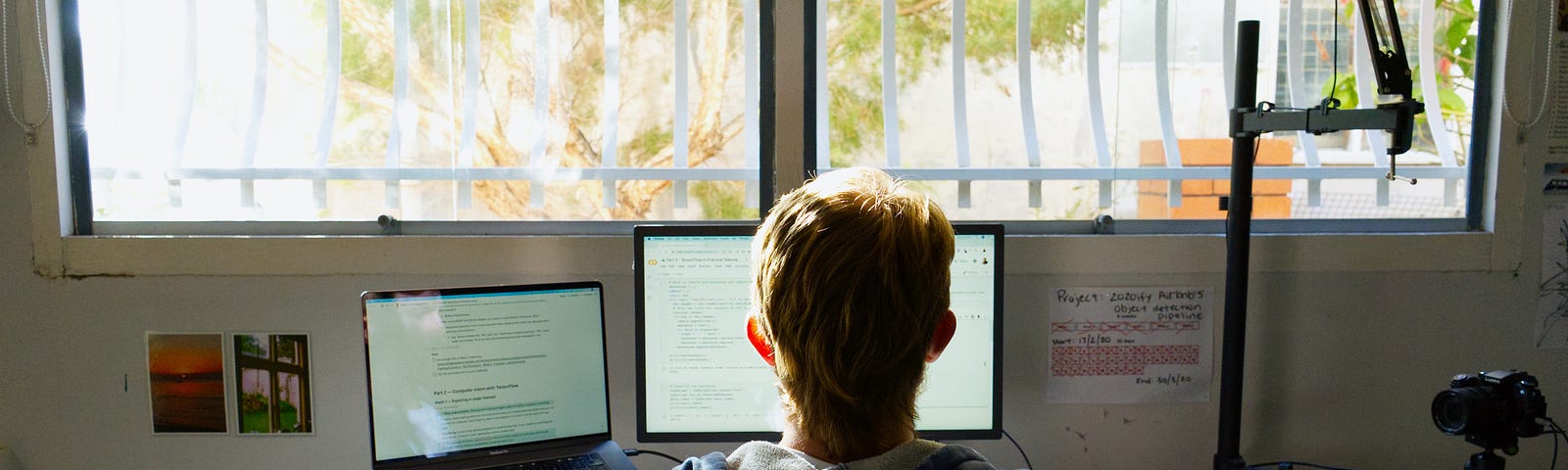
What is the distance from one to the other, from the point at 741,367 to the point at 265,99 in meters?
1.05

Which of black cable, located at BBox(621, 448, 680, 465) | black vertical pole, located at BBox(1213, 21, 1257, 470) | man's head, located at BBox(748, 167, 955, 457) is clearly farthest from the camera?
black cable, located at BBox(621, 448, 680, 465)

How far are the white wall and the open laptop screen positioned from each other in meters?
0.22

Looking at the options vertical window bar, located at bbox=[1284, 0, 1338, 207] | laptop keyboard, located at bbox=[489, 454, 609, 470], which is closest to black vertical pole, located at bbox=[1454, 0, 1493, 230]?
vertical window bar, located at bbox=[1284, 0, 1338, 207]

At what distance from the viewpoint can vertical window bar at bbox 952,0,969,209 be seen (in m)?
1.87

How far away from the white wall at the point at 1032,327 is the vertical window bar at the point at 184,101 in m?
0.15

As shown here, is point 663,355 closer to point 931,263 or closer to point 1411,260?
point 931,263

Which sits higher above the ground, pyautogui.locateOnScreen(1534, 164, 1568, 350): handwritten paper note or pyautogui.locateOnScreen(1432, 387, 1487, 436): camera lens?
pyautogui.locateOnScreen(1534, 164, 1568, 350): handwritten paper note

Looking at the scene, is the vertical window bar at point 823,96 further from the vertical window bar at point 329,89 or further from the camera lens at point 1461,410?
the camera lens at point 1461,410

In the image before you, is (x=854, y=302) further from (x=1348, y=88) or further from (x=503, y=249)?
(x=1348, y=88)

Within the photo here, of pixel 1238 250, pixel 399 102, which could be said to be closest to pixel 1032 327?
pixel 1238 250

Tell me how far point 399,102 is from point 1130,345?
1.41 metres

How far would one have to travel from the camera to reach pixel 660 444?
1795mm

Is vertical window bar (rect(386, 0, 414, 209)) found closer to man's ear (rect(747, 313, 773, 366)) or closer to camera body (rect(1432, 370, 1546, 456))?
man's ear (rect(747, 313, 773, 366))

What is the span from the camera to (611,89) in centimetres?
188
